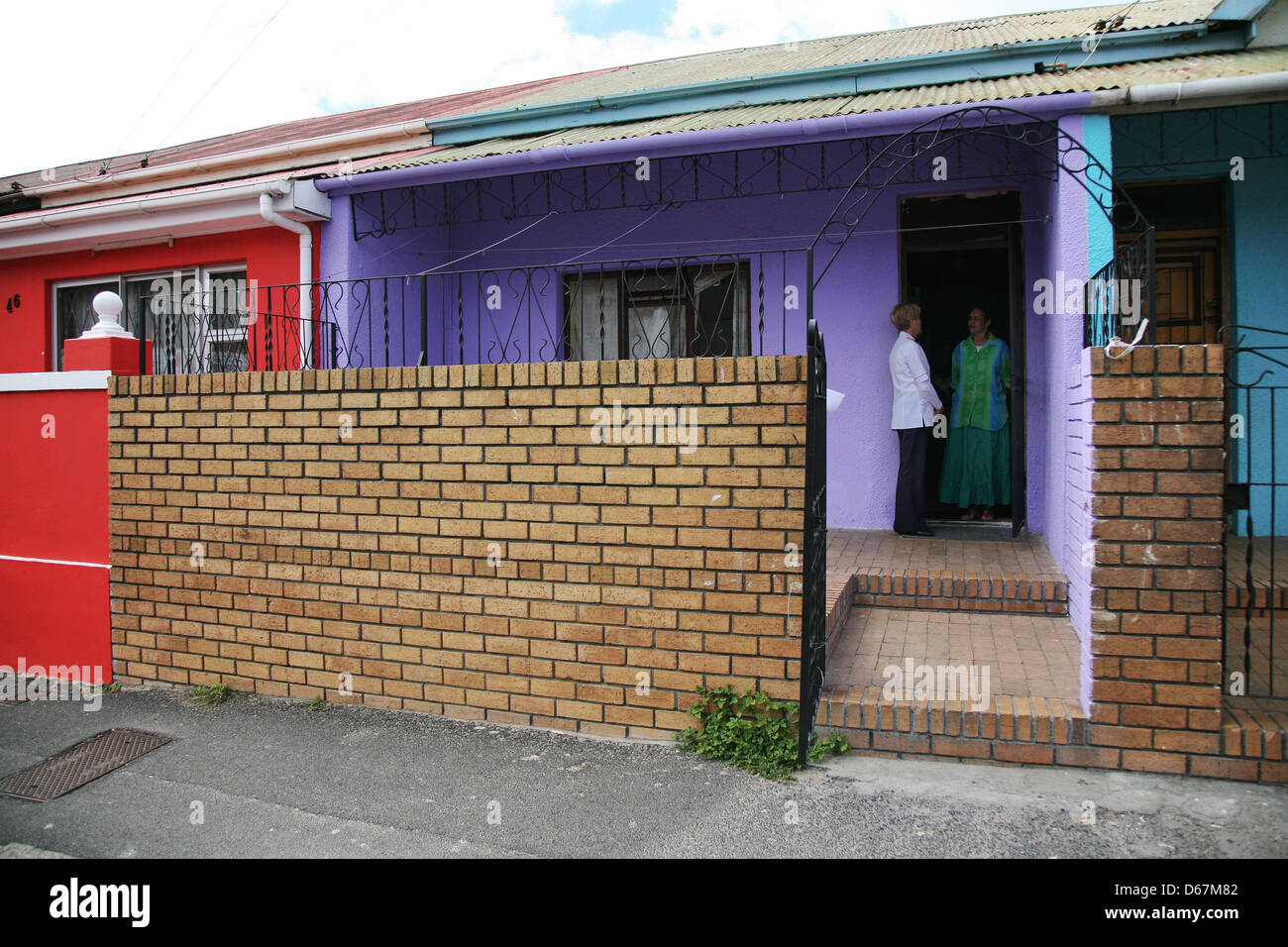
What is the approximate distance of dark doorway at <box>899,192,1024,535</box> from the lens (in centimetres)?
620

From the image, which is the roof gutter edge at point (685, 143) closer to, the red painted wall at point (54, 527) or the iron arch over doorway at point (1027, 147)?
the iron arch over doorway at point (1027, 147)

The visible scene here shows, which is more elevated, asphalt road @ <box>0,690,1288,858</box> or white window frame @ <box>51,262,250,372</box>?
white window frame @ <box>51,262,250,372</box>

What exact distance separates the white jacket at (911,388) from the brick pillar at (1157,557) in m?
2.85

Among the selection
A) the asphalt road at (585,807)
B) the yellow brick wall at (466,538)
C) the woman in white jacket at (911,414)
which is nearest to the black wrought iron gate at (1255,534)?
the asphalt road at (585,807)

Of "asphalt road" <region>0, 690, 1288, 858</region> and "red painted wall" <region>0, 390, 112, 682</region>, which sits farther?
"red painted wall" <region>0, 390, 112, 682</region>

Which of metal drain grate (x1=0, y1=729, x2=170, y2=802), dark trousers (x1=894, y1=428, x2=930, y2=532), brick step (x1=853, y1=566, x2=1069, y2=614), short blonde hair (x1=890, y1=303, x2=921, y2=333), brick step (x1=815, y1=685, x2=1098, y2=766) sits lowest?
metal drain grate (x1=0, y1=729, x2=170, y2=802)

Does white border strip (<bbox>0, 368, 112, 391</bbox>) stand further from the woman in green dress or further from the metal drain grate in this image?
the woman in green dress

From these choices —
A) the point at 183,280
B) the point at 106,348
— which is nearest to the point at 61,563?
the point at 106,348

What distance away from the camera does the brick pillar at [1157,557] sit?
3115mm

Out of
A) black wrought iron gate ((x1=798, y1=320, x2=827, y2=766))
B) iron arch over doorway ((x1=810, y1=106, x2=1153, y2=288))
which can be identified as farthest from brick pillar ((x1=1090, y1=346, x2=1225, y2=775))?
iron arch over doorway ((x1=810, y1=106, x2=1153, y2=288))

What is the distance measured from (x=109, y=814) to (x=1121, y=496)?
13.6 feet

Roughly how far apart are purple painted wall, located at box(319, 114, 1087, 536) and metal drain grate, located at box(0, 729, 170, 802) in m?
2.91

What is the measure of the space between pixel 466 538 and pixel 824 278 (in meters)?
4.06
